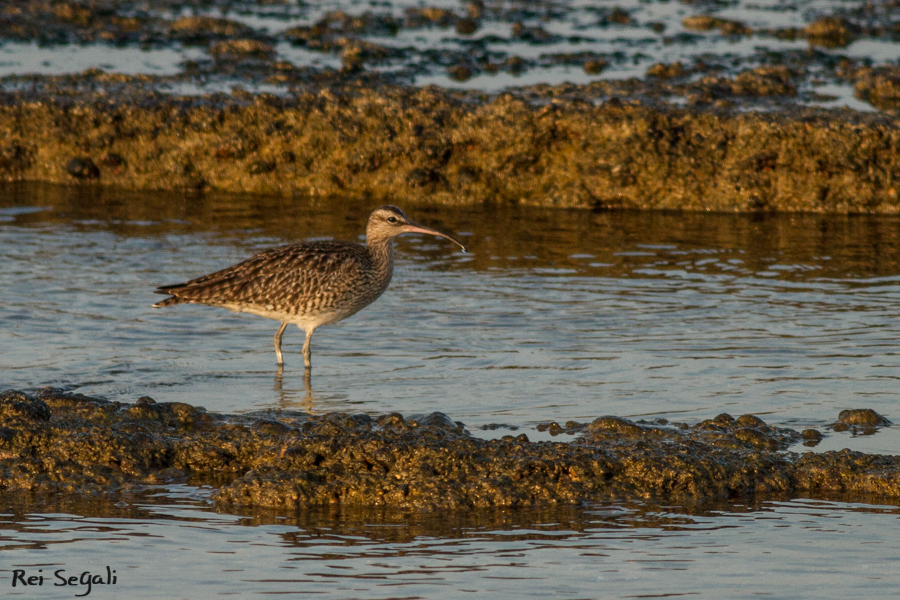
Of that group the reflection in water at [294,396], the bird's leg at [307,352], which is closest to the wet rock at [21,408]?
the reflection in water at [294,396]

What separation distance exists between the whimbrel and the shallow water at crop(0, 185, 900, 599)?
0.32 m

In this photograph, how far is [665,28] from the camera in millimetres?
23797

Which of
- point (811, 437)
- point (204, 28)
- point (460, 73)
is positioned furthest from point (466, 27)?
point (811, 437)

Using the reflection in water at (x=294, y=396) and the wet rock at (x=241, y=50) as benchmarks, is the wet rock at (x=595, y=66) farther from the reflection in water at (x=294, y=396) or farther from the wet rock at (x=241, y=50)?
the reflection in water at (x=294, y=396)

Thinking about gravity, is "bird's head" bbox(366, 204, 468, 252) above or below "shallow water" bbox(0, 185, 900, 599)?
above

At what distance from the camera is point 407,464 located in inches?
264

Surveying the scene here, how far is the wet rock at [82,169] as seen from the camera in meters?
A: 16.1

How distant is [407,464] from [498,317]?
13.3 ft

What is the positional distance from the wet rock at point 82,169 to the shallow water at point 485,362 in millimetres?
393

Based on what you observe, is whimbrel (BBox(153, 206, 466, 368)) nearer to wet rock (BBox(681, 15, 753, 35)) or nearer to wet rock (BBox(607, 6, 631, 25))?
Answer: wet rock (BBox(681, 15, 753, 35))

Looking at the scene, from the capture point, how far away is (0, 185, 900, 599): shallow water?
569 cm

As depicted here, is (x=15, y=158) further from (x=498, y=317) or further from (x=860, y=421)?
(x=860, y=421)

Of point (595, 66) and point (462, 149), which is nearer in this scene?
point (462, 149)

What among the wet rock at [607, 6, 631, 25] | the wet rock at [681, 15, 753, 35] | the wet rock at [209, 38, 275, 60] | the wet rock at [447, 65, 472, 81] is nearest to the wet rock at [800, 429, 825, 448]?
the wet rock at [447, 65, 472, 81]
